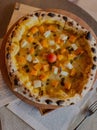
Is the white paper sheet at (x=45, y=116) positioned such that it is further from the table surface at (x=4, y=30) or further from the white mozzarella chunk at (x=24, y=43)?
the white mozzarella chunk at (x=24, y=43)

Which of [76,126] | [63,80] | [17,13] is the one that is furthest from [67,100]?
[17,13]

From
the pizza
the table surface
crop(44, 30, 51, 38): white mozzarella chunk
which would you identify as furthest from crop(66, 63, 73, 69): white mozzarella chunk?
the table surface

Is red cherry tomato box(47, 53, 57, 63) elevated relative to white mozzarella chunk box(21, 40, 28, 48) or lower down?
lower down

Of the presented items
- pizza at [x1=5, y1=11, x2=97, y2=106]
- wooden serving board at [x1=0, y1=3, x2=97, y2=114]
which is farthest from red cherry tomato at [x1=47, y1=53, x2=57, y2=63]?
Result: wooden serving board at [x1=0, y1=3, x2=97, y2=114]

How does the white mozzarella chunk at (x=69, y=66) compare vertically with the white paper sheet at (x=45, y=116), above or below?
above

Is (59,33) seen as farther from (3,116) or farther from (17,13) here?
(3,116)

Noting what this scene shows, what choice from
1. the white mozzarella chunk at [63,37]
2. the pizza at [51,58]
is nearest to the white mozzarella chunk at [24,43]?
the pizza at [51,58]

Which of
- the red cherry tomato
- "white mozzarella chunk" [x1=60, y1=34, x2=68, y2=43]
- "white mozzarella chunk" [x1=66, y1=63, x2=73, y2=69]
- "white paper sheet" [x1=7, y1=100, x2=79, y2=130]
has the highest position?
"white mozzarella chunk" [x1=60, y1=34, x2=68, y2=43]

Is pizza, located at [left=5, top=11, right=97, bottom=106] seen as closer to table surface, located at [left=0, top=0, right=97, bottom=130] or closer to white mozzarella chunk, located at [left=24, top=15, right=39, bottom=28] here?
white mozzarella chunk, located at [left=24, top=15, right=39, bottom=28]

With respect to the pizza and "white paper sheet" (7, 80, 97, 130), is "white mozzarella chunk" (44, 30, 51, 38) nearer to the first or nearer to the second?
the pizza
